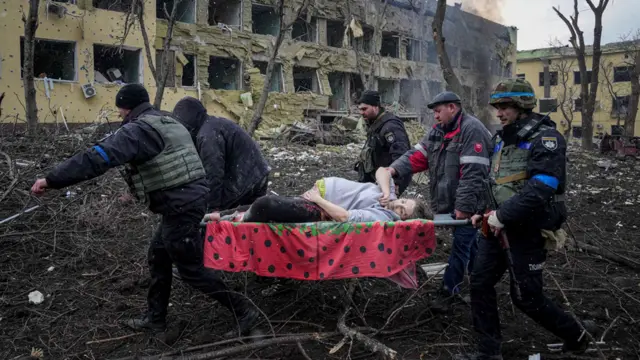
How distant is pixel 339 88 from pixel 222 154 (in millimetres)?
24530

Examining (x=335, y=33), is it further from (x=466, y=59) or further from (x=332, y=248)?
(x=332, y=248)

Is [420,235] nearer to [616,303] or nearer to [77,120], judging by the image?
[616,303]

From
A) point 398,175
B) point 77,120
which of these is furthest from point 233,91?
point 398,175

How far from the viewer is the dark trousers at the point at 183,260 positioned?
3457mm

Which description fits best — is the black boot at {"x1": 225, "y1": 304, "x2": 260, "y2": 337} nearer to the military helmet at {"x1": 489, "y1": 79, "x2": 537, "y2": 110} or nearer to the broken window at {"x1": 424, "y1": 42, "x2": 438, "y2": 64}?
the military helmet at {"x1": 489, "y1": 79, "x2": 537, "y2": 110}

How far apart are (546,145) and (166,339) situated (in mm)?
2819

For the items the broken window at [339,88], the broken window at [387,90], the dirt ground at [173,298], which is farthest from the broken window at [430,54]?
the dirt ground at [173,298]

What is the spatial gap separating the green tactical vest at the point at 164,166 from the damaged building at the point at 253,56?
631cm

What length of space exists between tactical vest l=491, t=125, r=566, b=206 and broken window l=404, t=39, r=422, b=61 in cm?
2984

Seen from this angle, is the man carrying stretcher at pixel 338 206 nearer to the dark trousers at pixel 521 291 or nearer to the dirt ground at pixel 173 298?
the dirt ground at pixel 173 298

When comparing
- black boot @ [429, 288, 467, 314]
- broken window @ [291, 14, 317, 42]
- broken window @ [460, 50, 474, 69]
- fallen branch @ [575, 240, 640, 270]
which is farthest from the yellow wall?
black boot @ [429, 288, 467, 314]

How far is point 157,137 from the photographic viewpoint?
3.32m

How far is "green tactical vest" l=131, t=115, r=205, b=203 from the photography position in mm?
3361

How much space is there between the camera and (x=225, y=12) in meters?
23.0
